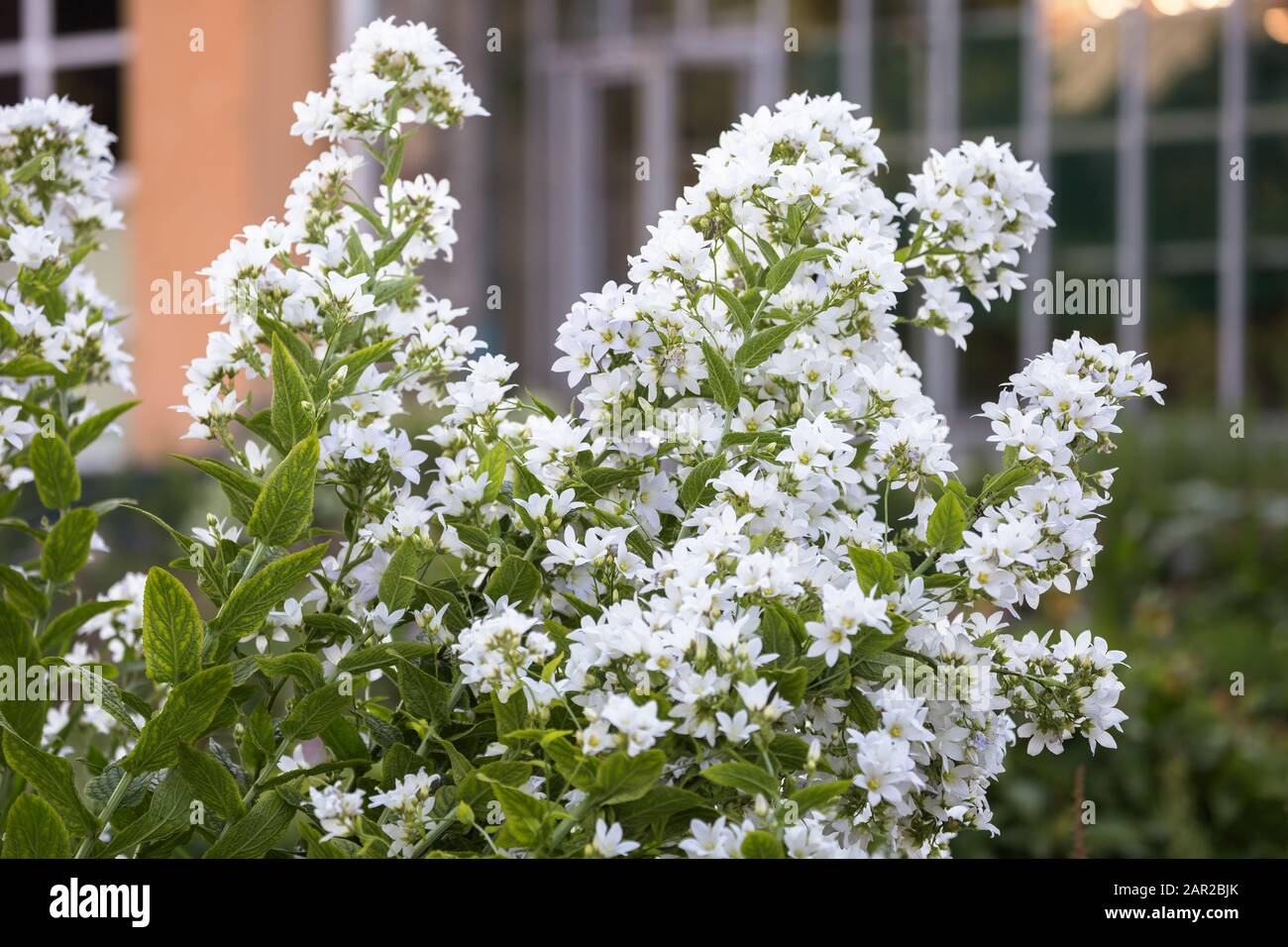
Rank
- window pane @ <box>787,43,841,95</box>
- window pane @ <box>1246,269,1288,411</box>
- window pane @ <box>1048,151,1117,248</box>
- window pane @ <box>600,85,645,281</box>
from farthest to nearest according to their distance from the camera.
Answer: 1. window pane @ <box>600,85,645,281</box>
2. window pane @ <box>787,43,841,95</box>
3. window pane @ <box>1048,151,1117,248</box>
4. window pane @ <box>1246,269,1288,411</box>

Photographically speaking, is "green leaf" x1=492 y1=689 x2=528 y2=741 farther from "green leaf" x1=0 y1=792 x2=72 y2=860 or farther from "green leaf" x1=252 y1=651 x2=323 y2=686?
"green leaf" x1=0 y1=792 x2=72 y2=860

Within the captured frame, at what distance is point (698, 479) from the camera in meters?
1.26

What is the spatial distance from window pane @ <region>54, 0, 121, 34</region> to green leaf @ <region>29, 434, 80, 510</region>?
7.64m

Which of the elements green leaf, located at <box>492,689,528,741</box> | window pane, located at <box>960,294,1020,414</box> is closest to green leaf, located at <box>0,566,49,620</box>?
green leaf, located at <box>492,689,528,741</box>

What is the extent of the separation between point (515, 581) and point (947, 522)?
0.40 metres

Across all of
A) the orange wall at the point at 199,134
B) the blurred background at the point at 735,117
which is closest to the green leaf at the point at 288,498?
the blurred background at the point at 735,117

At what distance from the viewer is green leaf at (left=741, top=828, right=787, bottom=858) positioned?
0.99 m

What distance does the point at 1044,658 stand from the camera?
48.9 inches

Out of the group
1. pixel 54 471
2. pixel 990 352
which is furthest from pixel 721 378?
pixel 990 352

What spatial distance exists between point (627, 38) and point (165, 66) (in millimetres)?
3026

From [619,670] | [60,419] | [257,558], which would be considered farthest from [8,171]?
[619,670]

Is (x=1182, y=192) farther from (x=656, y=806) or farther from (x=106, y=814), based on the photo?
(x=106, y=814)

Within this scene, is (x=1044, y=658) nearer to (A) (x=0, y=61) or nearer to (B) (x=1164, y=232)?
(B) (x=1164, y=232)
